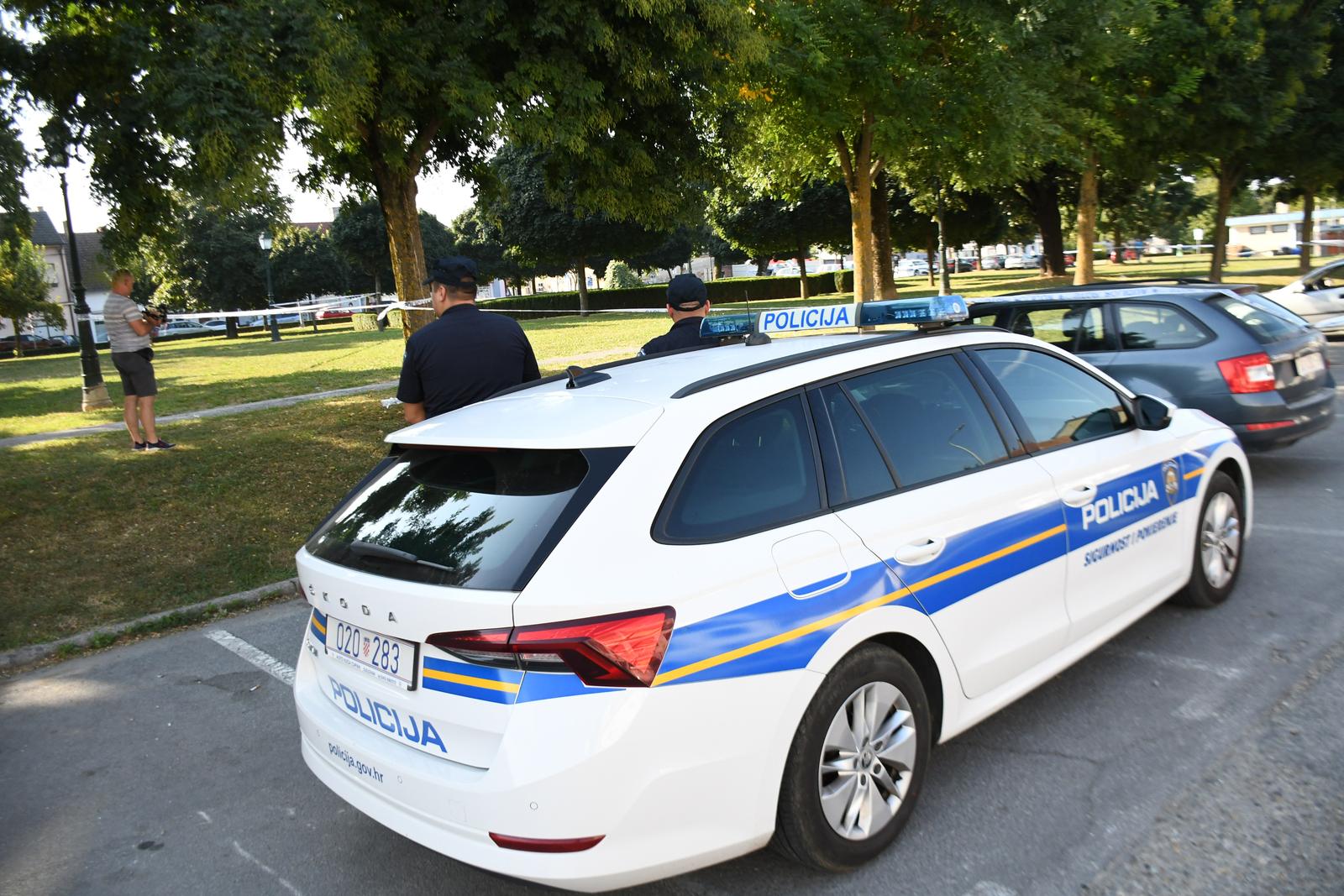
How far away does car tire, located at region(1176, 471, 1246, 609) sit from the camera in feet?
16.2

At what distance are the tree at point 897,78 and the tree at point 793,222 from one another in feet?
85.9

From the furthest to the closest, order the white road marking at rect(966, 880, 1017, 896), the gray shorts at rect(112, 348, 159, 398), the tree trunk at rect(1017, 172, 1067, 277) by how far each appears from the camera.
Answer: the tree trunk at rect(1017, 172, 1067, 277), the gray shorts at rect(112, 348, 159, 398), the white road marking at rect(966, 880, 1017, 896)

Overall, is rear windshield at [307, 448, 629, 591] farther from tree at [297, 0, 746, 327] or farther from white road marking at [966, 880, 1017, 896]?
tree at [297, 0, 746, 327]

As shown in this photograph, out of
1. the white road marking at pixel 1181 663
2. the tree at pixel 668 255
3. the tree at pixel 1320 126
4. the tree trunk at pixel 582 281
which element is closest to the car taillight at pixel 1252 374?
the white road marking at pixel 1181 663

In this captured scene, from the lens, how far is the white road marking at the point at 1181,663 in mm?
4387

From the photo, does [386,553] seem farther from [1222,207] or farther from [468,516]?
[1222,207]

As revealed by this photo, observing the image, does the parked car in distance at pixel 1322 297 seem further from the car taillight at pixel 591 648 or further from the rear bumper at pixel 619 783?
the car taillight at pixel 591 648

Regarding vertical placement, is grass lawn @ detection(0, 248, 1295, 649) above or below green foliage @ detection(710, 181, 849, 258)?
below

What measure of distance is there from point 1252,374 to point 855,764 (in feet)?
19.0

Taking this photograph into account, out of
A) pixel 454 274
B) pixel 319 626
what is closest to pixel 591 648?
pixel 319 626

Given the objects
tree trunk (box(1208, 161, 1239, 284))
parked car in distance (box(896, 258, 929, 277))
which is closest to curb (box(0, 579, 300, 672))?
tree trunk (box(1208, 161, 1239, 284))

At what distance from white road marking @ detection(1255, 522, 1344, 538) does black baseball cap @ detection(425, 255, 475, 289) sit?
5.27m

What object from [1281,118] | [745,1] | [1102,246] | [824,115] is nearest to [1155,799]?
[745,1]

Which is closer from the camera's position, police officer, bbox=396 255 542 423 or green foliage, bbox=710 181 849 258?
police officer, bbox=396 255 542 423
